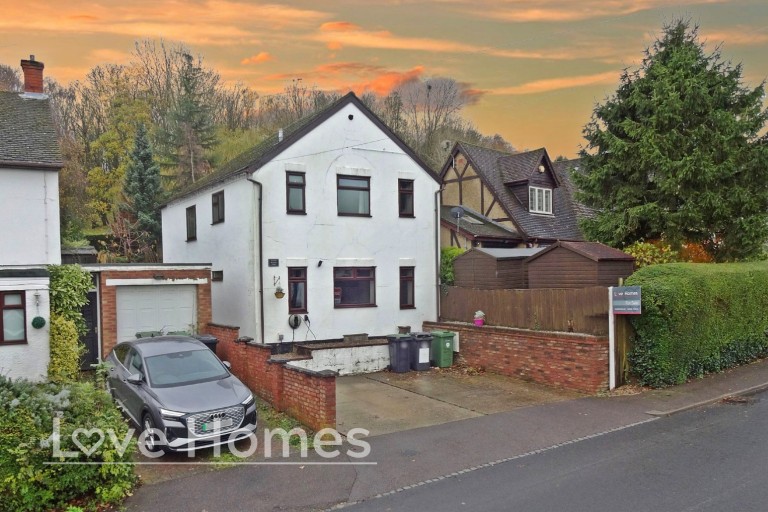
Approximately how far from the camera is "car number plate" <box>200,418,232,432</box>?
8.18 metres

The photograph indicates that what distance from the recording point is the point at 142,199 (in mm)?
31266

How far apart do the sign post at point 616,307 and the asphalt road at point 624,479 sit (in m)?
3.02

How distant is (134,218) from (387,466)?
2897cm

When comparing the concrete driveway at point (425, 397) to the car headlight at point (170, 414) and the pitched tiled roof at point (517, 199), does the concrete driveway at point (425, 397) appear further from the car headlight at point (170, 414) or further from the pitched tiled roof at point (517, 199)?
the pitched tiled roof at point (517, 199)

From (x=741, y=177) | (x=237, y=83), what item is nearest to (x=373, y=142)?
(x=741, y=177)

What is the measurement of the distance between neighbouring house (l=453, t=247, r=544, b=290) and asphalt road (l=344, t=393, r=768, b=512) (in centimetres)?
815

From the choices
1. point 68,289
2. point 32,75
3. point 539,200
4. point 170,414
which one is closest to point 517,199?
point 539,200

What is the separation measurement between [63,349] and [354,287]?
7.89 m

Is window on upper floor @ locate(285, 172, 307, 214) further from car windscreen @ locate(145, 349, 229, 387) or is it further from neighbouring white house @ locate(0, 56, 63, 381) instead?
car windscreen @ locate(145, 349, 229, 387)

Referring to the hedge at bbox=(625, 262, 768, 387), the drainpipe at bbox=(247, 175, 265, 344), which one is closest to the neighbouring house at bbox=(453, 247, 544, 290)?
the hedge at bbox=(625, 262, 768, 387)

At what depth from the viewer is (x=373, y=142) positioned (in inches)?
677

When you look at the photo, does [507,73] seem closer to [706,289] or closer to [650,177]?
[650,177]

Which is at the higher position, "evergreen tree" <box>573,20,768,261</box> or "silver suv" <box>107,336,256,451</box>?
"evergreen tree" <box>573,20,768,261</box>

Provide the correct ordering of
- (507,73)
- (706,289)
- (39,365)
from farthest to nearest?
(507,73)
(706,289)
(39,365)
